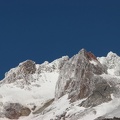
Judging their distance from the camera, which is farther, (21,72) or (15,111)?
(21,72)

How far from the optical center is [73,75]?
99.9 metres

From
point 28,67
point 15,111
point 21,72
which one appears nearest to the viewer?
point 15,111

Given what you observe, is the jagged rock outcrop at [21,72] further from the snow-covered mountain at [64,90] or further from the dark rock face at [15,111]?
the dark rock face at [15,111]

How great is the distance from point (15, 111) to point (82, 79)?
19030 millimetres

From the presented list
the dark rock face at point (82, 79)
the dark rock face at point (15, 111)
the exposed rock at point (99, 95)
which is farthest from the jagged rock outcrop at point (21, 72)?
the exposed rock at point (99, 95)

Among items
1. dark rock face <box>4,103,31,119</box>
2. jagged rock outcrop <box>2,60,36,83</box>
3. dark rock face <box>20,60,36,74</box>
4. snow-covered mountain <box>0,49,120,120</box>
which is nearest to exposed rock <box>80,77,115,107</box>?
snow-covered mountain <box>0,49,120,120</box>

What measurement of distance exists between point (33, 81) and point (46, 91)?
26.0ft

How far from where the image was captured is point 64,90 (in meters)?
99.1

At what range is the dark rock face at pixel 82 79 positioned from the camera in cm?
8545

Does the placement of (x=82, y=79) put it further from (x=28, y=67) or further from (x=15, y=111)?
(x=28, y=67)

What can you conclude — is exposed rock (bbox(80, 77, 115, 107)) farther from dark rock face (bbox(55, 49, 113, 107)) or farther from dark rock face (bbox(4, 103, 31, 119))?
dark rock face (bbox(4, 103, 31, 119))

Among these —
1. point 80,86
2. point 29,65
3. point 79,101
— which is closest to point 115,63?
point 29,65

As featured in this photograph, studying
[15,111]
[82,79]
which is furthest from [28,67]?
[82,79]

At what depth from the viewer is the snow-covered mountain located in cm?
7325
